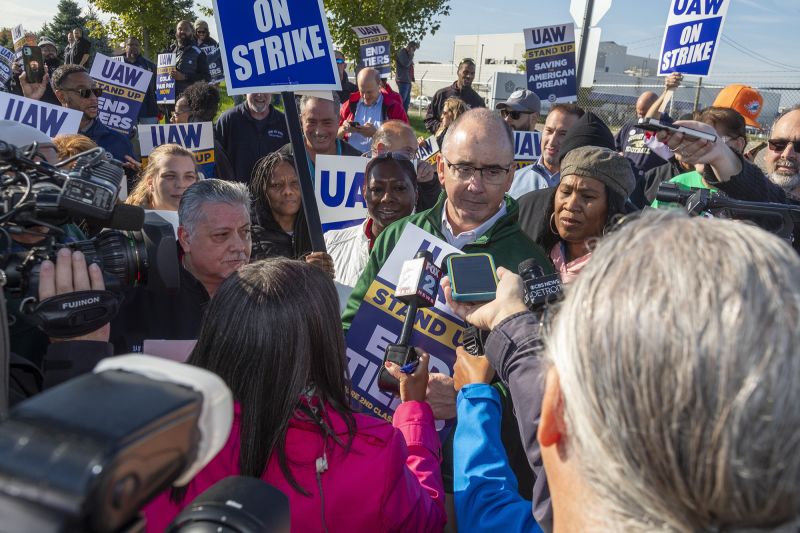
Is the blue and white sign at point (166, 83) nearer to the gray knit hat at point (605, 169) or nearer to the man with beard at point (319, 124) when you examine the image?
the man with beard at point (319, 124)

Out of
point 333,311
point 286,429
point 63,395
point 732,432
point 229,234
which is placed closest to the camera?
point 63,395

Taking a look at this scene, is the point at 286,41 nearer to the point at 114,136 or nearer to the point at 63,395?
the point at 63,395

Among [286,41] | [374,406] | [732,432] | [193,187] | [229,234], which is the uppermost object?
[286,41]

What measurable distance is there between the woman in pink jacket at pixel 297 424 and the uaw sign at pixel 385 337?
859 millimetres

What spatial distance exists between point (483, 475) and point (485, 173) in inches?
63.5

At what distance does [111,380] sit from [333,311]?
3.73ft

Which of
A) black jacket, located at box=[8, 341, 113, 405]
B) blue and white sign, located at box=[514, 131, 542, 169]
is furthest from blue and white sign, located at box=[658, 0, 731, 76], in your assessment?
black jacket, located at box=[8, 341, 113, 405]

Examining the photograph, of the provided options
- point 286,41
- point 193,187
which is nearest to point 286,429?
point 193,187

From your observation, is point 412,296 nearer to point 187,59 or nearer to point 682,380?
point 682,380

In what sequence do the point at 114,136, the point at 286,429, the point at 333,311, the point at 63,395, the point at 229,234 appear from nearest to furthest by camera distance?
the point at 63,395
the point at 286,429
the point at 333,311
the point at 229,234
the point at 114,136

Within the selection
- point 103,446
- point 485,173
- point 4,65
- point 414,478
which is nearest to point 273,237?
point 485,173

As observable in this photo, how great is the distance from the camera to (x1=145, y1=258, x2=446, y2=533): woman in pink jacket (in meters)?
1.52

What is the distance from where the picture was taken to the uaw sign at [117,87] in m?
6.68

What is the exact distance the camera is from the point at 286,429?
1549 millimetres
